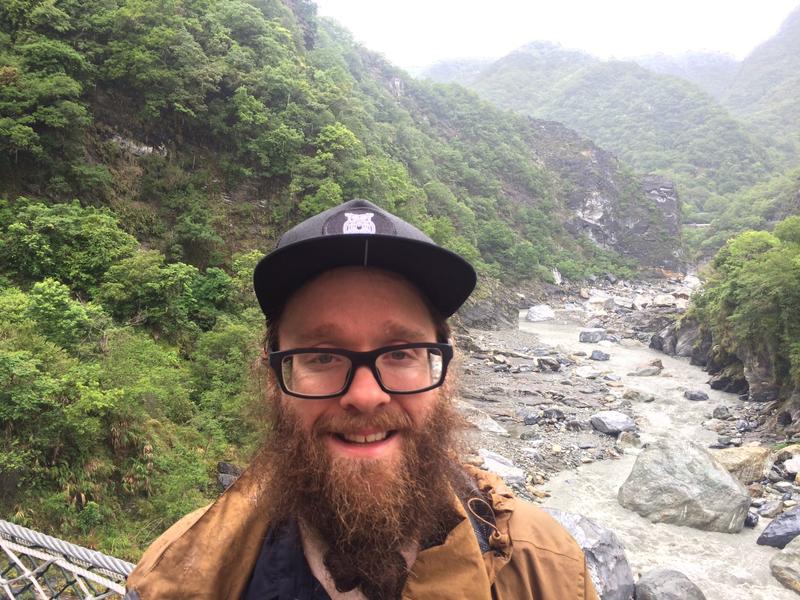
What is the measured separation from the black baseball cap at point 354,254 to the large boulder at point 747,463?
438 inches

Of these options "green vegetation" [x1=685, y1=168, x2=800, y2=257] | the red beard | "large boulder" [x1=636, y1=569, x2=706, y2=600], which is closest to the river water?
"large boulder" [x1=636, y1=569, x2=706, y2=600]

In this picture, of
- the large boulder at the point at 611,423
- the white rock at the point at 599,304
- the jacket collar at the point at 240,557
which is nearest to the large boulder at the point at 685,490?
the large boulder at the point at 611,423

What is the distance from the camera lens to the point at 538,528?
4.44 feet

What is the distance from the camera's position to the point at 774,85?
125812 mm

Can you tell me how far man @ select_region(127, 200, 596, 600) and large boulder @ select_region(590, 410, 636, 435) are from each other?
12915 mm

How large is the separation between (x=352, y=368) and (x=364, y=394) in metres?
0.08

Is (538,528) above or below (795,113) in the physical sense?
below

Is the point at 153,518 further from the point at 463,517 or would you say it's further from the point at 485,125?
the point at 485,125

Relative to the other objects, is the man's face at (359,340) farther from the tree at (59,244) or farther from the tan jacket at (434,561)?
the tree at (59,244)

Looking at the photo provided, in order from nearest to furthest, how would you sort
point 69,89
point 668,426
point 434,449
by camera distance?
point 434,449 → point 69,89 → point 668,426

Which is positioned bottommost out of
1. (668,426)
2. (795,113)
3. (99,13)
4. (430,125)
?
(668,426)

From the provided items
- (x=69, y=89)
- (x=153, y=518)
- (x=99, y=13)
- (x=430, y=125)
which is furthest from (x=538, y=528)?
(x=430, y=125)

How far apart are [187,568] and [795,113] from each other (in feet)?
476

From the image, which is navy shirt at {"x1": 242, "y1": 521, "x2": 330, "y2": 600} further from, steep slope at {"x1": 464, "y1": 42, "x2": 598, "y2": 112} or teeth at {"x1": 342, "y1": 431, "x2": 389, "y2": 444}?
steep slope at {"x1": 464, "y1": 42, "x2": 598, "y2": 112}
